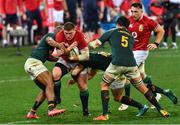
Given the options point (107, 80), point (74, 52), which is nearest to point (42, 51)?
point (74, 52)

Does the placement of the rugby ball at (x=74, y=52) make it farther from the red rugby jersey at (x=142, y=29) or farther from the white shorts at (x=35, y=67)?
the red rugby jersey at (x=142, y=29)

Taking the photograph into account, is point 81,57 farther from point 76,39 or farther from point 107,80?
point 107,80

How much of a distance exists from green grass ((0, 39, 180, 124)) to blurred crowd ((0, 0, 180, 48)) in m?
1.84

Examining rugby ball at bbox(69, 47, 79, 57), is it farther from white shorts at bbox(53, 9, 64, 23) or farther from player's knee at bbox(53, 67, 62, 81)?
white shorts at bbox(53, 9, 64, 23)

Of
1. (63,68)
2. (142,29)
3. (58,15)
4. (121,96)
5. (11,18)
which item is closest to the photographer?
(121,96)

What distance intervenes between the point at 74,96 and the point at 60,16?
1036 centimetres

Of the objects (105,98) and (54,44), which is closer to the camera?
(105,98)

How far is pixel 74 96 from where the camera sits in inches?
706

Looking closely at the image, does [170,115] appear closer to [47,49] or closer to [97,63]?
[97,63]

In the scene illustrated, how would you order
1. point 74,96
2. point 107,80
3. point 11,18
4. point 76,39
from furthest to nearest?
point 11,18
point 74,96
point 76,39
point 107,80

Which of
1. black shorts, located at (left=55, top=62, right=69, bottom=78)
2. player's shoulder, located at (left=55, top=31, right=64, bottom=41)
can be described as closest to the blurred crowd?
black shorts, located at (left=55, top=62, right=69, bottom=78)

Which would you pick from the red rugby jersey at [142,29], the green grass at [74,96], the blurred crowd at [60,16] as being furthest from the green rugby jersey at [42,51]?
the blurred crowd at [60,16]

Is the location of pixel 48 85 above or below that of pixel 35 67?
below

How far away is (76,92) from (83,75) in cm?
369
